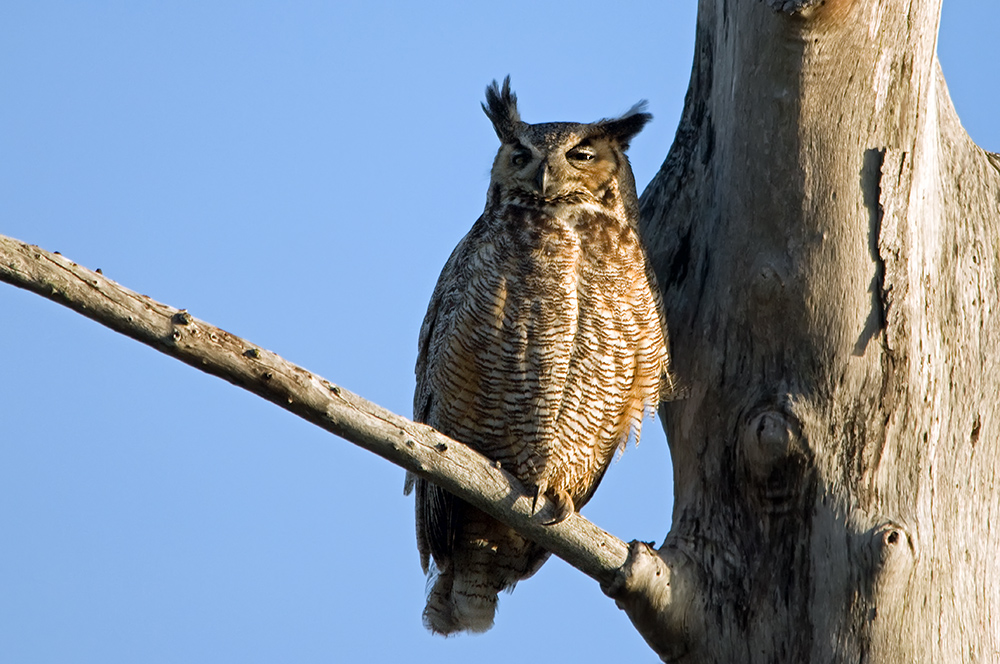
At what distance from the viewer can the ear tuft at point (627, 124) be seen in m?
4.27

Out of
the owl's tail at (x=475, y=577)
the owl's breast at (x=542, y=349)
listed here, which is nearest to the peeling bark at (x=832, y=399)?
the owl's breast at (x=542, y=349)

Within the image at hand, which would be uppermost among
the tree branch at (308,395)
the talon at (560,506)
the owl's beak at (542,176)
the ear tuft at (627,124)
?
the ear tuft at (627,124)

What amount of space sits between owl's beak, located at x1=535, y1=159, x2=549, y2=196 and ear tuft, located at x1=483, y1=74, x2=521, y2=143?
1.62 feet

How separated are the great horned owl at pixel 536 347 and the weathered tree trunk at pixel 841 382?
0.53 m

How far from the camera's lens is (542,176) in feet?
13.0

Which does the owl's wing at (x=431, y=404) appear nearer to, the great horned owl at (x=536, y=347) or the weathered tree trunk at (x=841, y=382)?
the great horned owl at (x=536, y=347)

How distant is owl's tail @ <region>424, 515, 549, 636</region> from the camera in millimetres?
4098

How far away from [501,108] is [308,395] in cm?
237

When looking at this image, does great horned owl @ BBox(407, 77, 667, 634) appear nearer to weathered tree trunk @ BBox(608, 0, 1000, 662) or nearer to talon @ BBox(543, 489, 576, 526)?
talon @ BBox(543, 489, 576, 526)

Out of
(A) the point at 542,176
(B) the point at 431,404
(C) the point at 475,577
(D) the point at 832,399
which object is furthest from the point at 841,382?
(C) the point at 475,577

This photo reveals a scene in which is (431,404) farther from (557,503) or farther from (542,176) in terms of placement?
(542,176)

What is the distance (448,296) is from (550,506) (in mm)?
957

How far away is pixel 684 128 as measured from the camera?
3.96m

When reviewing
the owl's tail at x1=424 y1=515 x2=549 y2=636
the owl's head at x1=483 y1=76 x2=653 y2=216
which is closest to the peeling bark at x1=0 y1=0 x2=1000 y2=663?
the owl's head at x1=483 y1=76 x2=653 y2=216
